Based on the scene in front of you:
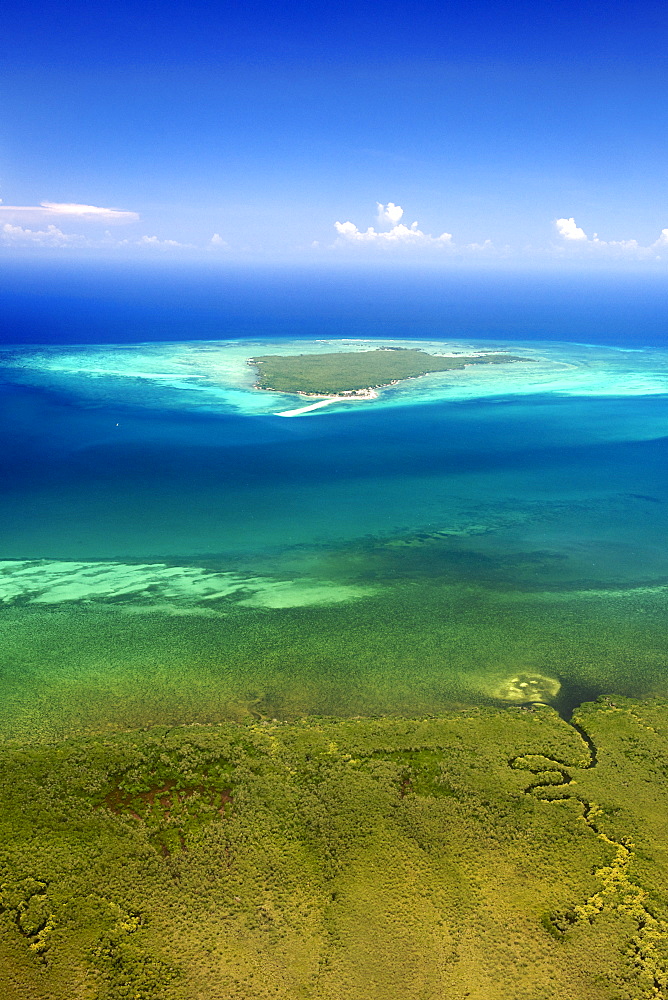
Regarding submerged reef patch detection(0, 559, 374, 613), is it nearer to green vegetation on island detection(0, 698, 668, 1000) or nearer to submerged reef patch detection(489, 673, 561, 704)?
submerged reef patch detection(489, 673, 561, 704)

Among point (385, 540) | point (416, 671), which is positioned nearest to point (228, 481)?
point (385, 540)

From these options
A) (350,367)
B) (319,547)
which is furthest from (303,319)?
(319,547)

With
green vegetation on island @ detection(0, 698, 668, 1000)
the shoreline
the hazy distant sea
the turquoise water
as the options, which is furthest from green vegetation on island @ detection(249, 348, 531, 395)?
green vegetation on island @ detection(0, 698, 668, 1000)

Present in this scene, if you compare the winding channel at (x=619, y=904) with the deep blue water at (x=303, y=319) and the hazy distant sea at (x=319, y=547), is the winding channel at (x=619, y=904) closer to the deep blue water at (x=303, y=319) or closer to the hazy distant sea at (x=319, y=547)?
the hazy distant sea at (x=319, y=547)

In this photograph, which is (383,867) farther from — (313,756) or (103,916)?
(103,916)

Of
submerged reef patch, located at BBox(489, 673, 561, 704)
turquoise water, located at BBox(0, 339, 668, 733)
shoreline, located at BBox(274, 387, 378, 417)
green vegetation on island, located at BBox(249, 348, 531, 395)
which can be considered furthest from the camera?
green vegetation on island, located at BBox(249, 348, 531, 395)
